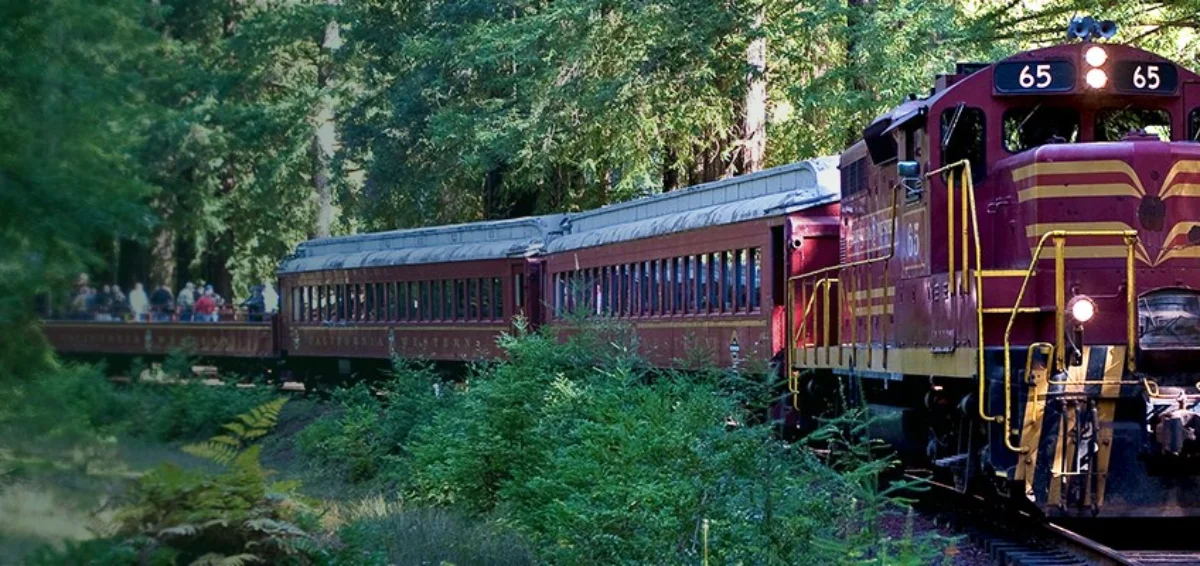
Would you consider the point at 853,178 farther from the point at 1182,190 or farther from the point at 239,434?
the point at 239,434

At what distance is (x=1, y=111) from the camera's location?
15.0ft

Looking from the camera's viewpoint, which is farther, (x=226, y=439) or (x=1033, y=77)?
(x=1033, y=77)

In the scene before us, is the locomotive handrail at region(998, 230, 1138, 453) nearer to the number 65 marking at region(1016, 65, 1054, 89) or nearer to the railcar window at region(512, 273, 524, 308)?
the number 65 marking at region(1016, 65, 1054, 89)

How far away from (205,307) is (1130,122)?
7586 millimetres

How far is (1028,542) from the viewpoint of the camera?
1105 centimetres

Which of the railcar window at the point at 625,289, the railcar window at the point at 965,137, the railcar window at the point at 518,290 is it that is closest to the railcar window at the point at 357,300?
the railcar window at the point at 518,290

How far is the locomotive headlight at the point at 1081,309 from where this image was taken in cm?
1048

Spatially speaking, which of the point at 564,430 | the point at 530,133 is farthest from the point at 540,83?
the point at 564,430

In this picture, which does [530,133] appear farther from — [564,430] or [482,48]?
[564,430]

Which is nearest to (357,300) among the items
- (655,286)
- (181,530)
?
(655,286)

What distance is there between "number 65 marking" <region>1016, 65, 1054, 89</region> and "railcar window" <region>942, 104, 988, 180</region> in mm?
345

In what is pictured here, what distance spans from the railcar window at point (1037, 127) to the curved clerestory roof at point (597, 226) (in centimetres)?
562

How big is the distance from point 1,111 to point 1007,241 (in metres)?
8.10

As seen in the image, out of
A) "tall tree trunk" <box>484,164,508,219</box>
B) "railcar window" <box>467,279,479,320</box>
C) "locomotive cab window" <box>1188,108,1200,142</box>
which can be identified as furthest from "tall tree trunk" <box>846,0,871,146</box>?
"tall tree trunk" <box>484,164,508,219</box>
